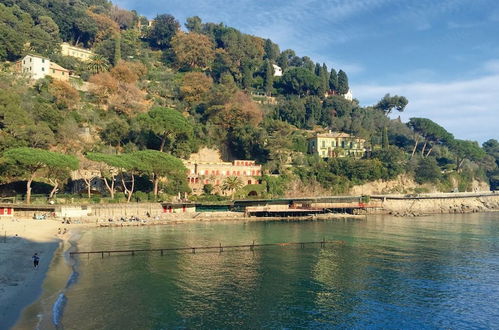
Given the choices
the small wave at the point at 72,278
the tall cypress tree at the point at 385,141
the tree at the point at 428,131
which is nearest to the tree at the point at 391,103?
the tree at the point at 428,131

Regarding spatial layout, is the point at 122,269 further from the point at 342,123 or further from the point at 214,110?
the point at 342,123

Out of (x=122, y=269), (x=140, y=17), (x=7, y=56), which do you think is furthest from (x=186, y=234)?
(x=140, y=17)

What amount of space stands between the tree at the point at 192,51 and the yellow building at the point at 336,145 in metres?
48.4

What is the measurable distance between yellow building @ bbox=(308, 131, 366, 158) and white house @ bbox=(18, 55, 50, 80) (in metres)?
69.8

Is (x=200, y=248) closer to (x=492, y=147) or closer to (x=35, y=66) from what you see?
(x=35, y=66)

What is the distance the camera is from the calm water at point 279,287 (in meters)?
23.9

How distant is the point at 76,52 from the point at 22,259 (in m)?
97.8

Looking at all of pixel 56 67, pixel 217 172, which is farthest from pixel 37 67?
pixel 217 172

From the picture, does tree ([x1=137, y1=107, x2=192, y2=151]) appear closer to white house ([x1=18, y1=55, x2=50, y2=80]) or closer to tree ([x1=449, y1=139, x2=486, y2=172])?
white house ([x1=18, y1=55, x2=50, y2=80])

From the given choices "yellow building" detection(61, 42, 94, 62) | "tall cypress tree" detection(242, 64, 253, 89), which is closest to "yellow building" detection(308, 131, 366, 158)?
"tall cypress tree" detection(242, 64, 253, 89)

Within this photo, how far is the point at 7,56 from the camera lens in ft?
307

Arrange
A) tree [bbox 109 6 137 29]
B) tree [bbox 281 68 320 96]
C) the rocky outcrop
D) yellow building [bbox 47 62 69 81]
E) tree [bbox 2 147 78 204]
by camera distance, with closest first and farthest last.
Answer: tree [bbox 2 147 78 204]
the rocky outcrop
yellow building [bbox 47 62 69 81]
tree [bbox 281 68 320 96]
tree [bbox 109 6 137 29]

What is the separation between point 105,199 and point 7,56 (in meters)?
53.9

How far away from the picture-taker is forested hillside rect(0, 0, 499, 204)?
70438 millimetres
